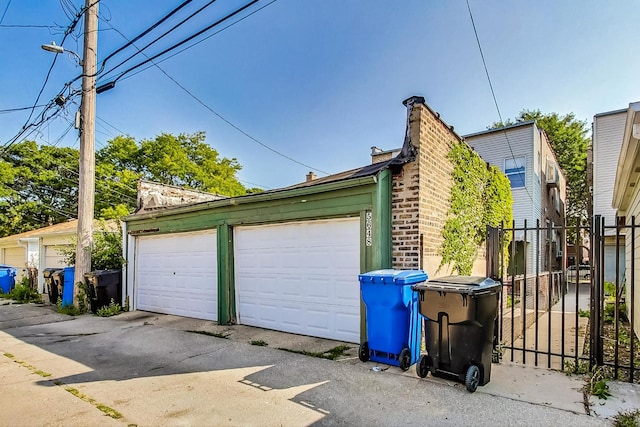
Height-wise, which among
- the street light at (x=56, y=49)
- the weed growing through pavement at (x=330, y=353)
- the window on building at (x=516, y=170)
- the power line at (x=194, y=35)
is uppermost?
the street light at (x=56, y=49)

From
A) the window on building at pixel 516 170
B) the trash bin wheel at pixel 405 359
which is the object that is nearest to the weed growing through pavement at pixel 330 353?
the trash bin wheel at pixel 405 359

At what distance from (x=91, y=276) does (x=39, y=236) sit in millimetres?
7874

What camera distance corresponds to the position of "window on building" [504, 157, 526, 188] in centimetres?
1437

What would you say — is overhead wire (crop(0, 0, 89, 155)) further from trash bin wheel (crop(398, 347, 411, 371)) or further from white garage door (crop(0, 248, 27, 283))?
trash bin wheel (crop(398, 347, 411, 371))

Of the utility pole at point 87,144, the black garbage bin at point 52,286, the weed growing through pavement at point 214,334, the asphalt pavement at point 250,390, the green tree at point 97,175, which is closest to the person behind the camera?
the asphalt pavement at point 250,390

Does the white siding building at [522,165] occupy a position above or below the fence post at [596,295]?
above

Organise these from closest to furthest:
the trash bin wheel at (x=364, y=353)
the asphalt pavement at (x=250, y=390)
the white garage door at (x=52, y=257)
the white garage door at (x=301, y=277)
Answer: the asphalt pavement at (x=250, y=390) < the trash bin wheel at (x=364, y=353) < the white garage door at (x=301, y=277) < the white garage door at (x=52, y=257)

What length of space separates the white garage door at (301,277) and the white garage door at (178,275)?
0.90 metres

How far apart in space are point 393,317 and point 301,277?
2.32 m

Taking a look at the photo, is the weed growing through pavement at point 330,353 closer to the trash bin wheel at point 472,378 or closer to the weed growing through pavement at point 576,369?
the trash bin wheel at point 472,378

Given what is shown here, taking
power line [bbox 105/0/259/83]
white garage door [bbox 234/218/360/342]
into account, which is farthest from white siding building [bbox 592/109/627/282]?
power line [bbox 105/0/259/83]

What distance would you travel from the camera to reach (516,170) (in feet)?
47.6

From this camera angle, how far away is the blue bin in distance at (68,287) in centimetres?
1007

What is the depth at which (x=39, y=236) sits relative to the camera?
593 inches
